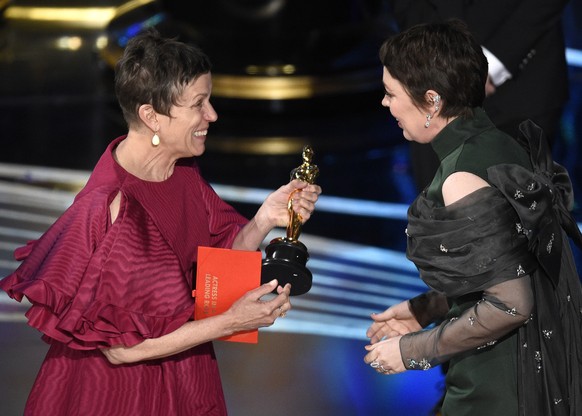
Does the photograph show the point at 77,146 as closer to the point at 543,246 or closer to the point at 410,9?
the point at 410,9

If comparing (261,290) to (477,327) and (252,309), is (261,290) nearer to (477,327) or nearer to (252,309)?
(252,309)

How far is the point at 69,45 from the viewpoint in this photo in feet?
27.0

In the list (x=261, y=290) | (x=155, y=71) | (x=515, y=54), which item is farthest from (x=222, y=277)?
(x=515, y=54)

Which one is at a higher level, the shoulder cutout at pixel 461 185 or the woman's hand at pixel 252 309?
the shoulder cutout at pixel 461 185

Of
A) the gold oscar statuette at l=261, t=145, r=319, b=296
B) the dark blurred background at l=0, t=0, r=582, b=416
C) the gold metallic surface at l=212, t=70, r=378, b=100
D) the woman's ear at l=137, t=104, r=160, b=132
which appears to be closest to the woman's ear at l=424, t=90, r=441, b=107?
the gold oscar statuette at l=261, t=145, r=319, b=296

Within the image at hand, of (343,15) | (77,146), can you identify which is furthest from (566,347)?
(343,15)

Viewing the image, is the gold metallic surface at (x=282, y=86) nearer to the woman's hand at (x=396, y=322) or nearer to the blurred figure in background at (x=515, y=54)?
→ the blurred figure in background at (x=515, y=54)

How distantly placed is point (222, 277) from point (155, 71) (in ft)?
1.66

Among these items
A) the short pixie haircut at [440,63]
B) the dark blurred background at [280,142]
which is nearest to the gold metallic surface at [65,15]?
the dark blurred background at [280,142]

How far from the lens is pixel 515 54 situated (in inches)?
159

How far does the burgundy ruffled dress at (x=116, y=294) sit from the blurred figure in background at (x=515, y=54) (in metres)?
1.69

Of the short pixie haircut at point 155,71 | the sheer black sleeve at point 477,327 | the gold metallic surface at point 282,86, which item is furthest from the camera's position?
the gold metallic surface at point 282,86

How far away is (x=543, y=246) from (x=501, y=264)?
12cm

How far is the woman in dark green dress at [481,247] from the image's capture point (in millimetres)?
2244
